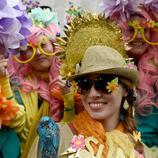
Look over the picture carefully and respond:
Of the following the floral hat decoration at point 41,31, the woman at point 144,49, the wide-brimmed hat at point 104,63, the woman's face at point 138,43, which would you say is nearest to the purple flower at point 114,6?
the woman at point 144,49

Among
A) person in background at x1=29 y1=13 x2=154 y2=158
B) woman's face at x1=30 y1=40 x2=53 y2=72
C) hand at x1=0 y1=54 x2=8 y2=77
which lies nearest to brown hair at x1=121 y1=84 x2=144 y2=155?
person in background at x1=29 y1=13 x2=154 y2=158

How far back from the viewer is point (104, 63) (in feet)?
8.26

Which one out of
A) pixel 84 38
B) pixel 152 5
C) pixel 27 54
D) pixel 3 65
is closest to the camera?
pixel 84 38

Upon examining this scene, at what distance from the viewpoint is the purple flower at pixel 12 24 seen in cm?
244

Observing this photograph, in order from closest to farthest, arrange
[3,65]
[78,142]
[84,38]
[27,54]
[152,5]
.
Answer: [78,142], [84,38], [3,65], [152,5], [27,54]

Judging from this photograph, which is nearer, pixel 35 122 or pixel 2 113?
pixel 2 113

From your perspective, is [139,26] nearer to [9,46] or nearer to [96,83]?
[96,83]

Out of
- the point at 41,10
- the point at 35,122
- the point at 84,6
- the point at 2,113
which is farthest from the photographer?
the point at 84,6

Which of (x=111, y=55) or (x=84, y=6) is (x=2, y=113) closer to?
(x=111, y=55)

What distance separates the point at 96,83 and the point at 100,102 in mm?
88

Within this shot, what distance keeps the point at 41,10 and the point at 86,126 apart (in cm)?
131

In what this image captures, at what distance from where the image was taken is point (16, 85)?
3.31 metres

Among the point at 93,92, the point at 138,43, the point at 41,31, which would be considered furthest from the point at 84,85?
the point at 41,31

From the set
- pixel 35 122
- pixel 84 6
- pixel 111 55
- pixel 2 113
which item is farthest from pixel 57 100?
pixel 84 6
